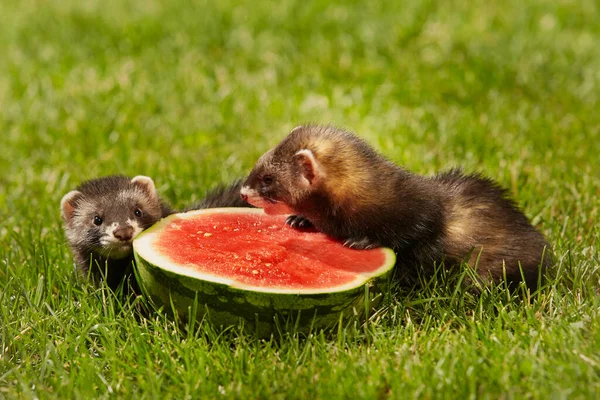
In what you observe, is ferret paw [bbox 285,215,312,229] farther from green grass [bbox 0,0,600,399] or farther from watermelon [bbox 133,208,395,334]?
green grass [bbox 0,0,600,399]

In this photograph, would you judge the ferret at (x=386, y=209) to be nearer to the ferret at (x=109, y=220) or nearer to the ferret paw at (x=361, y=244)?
the ferret paw at (x=361, y=244)

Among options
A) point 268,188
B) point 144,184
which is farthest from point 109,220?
point 268,188

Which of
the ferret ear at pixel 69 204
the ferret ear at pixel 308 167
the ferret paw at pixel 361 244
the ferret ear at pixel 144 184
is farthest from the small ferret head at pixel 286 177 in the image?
the ferret ear at pixel 69 204

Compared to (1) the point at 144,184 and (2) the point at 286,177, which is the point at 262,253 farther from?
(1) the point at 144,184

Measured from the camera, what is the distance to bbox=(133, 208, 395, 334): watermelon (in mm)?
4047

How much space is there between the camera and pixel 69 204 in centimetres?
524

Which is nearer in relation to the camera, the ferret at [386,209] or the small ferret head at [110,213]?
the ferret at [386,209]

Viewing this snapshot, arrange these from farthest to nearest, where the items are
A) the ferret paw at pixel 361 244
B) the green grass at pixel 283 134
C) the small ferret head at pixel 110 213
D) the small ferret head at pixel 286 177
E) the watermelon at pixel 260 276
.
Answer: the small ferret head at pixel 110 213
the small ferret head at pixel 286 177
the ferret paw at pixel 361 244
the watermelon at pixel 260 276
the green grass at pixel 283 134

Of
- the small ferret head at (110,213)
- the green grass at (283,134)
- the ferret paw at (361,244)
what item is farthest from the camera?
the small ferret head at (110,213)

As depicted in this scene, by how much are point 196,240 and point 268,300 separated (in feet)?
2.67

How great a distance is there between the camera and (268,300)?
4.02 meters

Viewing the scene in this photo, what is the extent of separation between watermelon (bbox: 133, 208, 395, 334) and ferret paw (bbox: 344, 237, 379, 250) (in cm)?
3

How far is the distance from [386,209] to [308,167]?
515 mm

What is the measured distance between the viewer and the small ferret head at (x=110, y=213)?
15.9 ft
